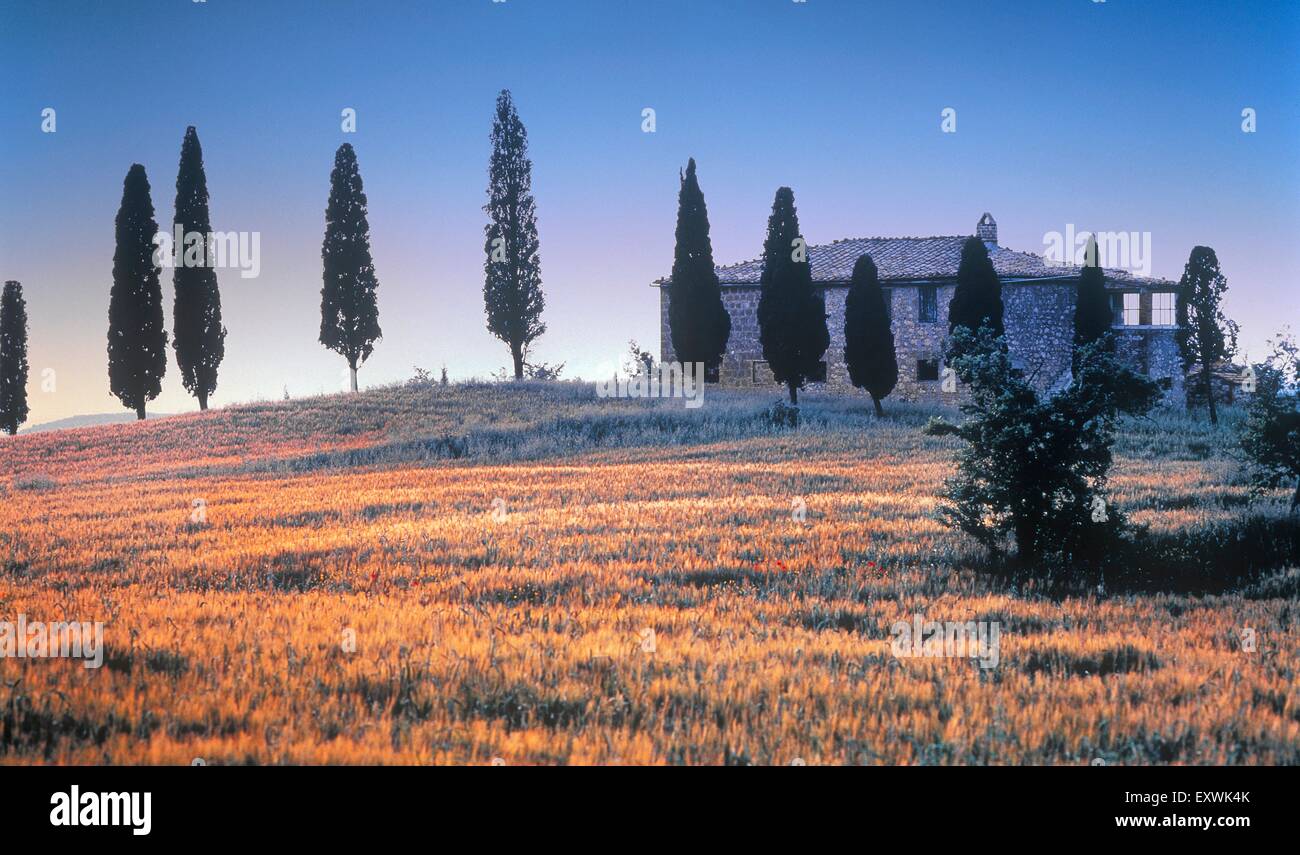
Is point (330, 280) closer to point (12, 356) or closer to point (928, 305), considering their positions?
point (12, 356)

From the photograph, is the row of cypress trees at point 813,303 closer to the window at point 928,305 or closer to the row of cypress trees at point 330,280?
the window at point 928,305

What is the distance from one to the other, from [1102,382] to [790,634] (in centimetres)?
769

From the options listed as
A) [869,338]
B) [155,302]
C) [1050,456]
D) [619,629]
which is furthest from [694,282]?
[619,629]

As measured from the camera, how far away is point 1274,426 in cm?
1662

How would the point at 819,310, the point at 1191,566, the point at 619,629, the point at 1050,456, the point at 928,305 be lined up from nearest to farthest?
the point at 619,629
the point at 1191,566
the point at 1050,456
the point at 819,310
the point at 928,305

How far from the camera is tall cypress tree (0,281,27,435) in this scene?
54219mm

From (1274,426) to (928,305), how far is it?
34.3m

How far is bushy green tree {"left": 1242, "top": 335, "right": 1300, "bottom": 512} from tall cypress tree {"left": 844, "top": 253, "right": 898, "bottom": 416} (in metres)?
22.5

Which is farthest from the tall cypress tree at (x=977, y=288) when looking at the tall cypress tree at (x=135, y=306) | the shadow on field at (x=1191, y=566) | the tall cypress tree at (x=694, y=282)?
the tall cypress tree at (x=135, y=306)

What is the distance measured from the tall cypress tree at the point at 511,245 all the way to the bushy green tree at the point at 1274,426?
38.7 meters

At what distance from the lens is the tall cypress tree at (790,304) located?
41.0 metres

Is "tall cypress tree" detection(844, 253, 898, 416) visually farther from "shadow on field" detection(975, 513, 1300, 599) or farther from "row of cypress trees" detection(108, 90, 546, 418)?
"shadow on field" detection(975, 513, 1300, 599)
